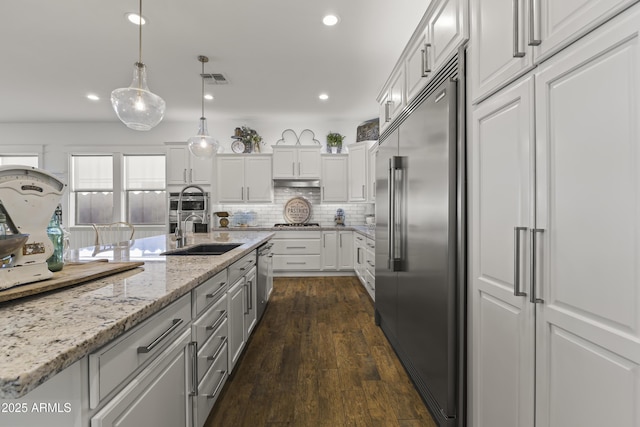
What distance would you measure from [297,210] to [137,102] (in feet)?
12.7

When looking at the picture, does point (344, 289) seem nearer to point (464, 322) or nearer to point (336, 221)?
point (336, 221)

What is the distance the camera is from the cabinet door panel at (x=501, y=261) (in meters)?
1.08

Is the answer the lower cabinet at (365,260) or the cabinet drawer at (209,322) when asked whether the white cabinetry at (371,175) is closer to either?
the lower cabinet at (365,260)

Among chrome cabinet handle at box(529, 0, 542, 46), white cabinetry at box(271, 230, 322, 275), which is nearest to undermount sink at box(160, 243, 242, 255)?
chrome cabinet handle at box(529, 0, 542, 46)

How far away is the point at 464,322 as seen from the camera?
146cm

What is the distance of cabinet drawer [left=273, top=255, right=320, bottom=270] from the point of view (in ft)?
17.7

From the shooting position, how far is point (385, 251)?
264 centimetres

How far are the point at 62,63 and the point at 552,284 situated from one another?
493 centimetres

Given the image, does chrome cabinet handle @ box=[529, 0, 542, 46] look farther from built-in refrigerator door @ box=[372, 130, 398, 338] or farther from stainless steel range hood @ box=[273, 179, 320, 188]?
stainless steel range hood @ box=[273, 179, 320, 188]

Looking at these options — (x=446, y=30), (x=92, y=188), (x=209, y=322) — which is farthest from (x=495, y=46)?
(x=92, y=188)

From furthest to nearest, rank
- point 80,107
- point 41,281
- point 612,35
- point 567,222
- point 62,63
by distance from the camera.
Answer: point 80,107, point 62,63, point 41,281, point 567,222, point 612,35


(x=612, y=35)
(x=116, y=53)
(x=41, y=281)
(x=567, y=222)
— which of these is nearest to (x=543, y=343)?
(x=567, y=222)

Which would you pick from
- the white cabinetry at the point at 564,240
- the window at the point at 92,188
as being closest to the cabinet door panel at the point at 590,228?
the white cabinetry at the point at 564,240

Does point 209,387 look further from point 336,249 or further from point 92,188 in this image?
point 92,188
